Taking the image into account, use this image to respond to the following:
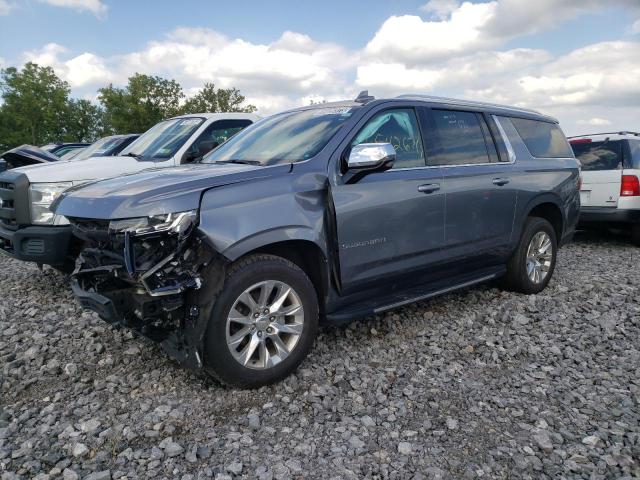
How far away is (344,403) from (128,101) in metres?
39.1

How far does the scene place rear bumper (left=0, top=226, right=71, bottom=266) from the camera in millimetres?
4543

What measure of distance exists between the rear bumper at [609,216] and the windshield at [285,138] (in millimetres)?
5713

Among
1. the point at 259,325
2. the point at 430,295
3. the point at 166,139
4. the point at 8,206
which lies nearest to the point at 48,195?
the point at 8,206

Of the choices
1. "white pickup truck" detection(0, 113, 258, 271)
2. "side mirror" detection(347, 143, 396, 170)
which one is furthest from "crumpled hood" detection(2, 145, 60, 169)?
"side mirror" detection(347, 143, 396, 170)

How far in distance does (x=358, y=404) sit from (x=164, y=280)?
4.57 feet

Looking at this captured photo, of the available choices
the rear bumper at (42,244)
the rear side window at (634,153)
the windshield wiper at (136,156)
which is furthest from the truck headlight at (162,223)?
the rear side window at (634,153)

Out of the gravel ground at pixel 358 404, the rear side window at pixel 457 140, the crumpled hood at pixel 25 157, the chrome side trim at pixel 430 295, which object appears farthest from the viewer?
the crumpled hood at pixel 25 157

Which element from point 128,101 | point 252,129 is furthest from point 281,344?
point 128,101

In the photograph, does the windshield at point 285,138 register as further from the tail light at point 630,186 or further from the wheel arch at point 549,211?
the tail light at point 630,186

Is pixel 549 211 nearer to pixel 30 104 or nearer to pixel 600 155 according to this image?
pixel 600 155

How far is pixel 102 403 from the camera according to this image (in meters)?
3.08

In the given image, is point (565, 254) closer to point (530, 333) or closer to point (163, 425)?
point (530, 333)

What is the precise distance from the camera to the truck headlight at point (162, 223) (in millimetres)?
2795

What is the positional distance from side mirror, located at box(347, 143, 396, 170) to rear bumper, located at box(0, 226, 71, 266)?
2.85 metres
